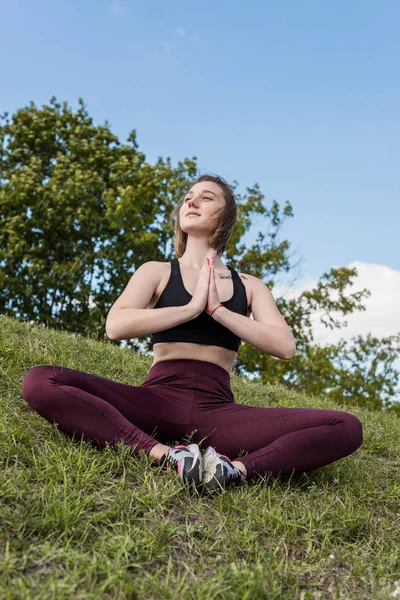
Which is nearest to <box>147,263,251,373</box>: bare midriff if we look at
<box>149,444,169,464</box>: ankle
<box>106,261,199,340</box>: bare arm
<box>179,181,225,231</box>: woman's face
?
<box>106,261,199,340</box>: bare arm

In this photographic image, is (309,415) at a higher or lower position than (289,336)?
lower

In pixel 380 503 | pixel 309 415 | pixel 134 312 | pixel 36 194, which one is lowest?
pixel 380 503

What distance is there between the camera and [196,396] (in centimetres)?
403

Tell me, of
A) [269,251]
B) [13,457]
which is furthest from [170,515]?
[269,251]

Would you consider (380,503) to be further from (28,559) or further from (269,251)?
(269,251)

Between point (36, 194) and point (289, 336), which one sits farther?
point (36, 194)

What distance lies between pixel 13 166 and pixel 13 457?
1781 centimetres

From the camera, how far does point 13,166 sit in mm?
19812

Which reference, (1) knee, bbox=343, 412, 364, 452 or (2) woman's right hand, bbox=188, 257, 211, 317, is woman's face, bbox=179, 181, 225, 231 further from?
(1) knee, bbox=343, 412, 364, 452

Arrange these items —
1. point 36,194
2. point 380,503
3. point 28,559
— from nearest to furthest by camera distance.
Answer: point 28,559 < point 380,503 < point 36,194

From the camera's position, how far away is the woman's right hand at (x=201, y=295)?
3967mm

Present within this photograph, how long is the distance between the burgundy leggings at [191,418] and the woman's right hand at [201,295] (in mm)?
419

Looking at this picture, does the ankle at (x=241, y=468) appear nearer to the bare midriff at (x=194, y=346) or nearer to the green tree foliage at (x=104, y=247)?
the bare midriff at (x=194, y=346)

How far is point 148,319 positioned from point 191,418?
73cm
